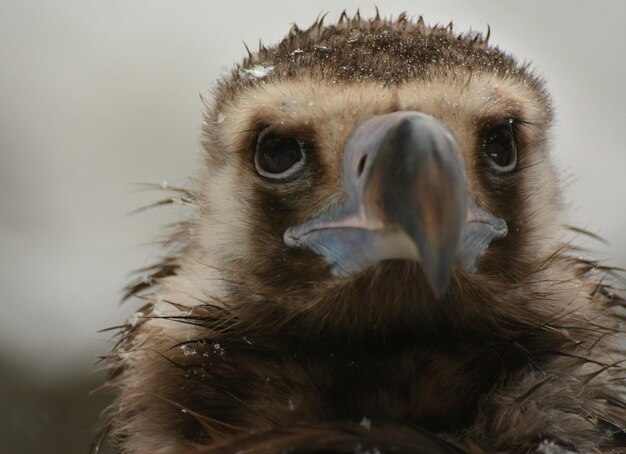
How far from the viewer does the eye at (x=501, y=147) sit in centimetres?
178

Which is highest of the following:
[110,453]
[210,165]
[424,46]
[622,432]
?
[424,46]

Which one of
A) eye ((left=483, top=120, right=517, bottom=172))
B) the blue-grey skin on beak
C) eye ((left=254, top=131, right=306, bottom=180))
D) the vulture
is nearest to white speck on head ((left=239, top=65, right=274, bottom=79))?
the vulture

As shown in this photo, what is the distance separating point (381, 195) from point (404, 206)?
58 mm

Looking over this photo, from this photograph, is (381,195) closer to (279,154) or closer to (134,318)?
(279,154)

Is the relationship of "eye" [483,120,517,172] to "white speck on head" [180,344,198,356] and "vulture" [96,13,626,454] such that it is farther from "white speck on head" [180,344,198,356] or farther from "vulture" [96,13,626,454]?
"white speck on head" [180,344,198,356]

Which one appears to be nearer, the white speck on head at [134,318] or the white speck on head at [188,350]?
the white speck on head at [188,350]

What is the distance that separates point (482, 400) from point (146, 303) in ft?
3.25

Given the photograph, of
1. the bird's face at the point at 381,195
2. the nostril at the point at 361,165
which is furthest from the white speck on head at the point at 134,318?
the nostril at the point at 361,165

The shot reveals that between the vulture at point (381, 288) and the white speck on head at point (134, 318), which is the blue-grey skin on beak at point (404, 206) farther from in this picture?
the white speck on head at point (134, 318)

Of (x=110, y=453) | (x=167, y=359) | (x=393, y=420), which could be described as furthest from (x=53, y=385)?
(x=393, y=420)

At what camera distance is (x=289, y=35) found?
2137mm

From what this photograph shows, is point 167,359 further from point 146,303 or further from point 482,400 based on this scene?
point 482,400

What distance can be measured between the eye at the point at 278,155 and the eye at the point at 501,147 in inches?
15.5

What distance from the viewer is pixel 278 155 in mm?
1816
